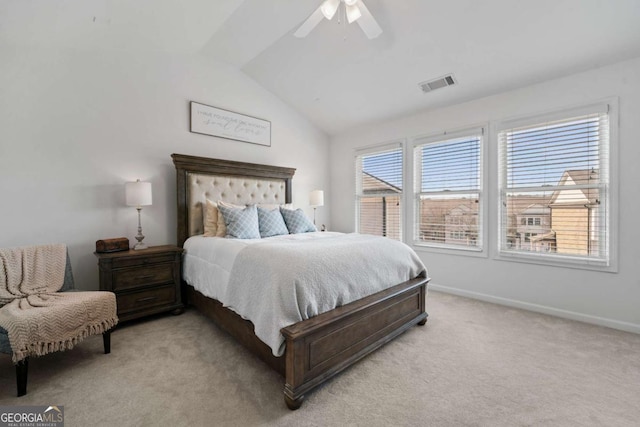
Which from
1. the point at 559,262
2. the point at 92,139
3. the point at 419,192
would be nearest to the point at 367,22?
the point at 419,192

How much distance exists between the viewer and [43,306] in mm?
1862

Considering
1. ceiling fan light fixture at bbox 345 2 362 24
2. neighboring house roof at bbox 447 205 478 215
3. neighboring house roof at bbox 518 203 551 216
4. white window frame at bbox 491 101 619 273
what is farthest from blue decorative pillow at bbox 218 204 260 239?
neighboring house roof at bbox 518 203 551 216

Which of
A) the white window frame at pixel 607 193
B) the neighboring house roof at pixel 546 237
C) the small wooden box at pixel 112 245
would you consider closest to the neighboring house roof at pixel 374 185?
the white window frame at pixel 607 193

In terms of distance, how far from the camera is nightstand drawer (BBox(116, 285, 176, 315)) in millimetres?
2561

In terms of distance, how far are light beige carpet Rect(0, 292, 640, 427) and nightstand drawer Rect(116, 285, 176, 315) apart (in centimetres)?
23

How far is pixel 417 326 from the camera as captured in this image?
2.62 m

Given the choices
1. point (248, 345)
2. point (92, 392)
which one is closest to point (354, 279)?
point (248, 345)

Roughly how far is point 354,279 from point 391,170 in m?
2.68

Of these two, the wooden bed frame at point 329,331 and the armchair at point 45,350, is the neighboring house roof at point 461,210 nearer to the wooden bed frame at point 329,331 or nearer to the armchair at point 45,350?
the wooden bed frame at point 329,331

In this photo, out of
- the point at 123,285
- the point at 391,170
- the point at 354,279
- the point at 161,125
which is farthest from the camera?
the point at 391,170

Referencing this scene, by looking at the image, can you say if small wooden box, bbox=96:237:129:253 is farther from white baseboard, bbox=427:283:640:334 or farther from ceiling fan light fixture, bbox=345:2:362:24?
white baseboard, bbox=427:283:640:334

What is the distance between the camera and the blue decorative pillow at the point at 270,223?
3.13 metres

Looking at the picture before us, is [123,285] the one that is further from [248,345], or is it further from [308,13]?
[308,13]

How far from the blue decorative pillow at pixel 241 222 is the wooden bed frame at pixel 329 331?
2.35 ft
